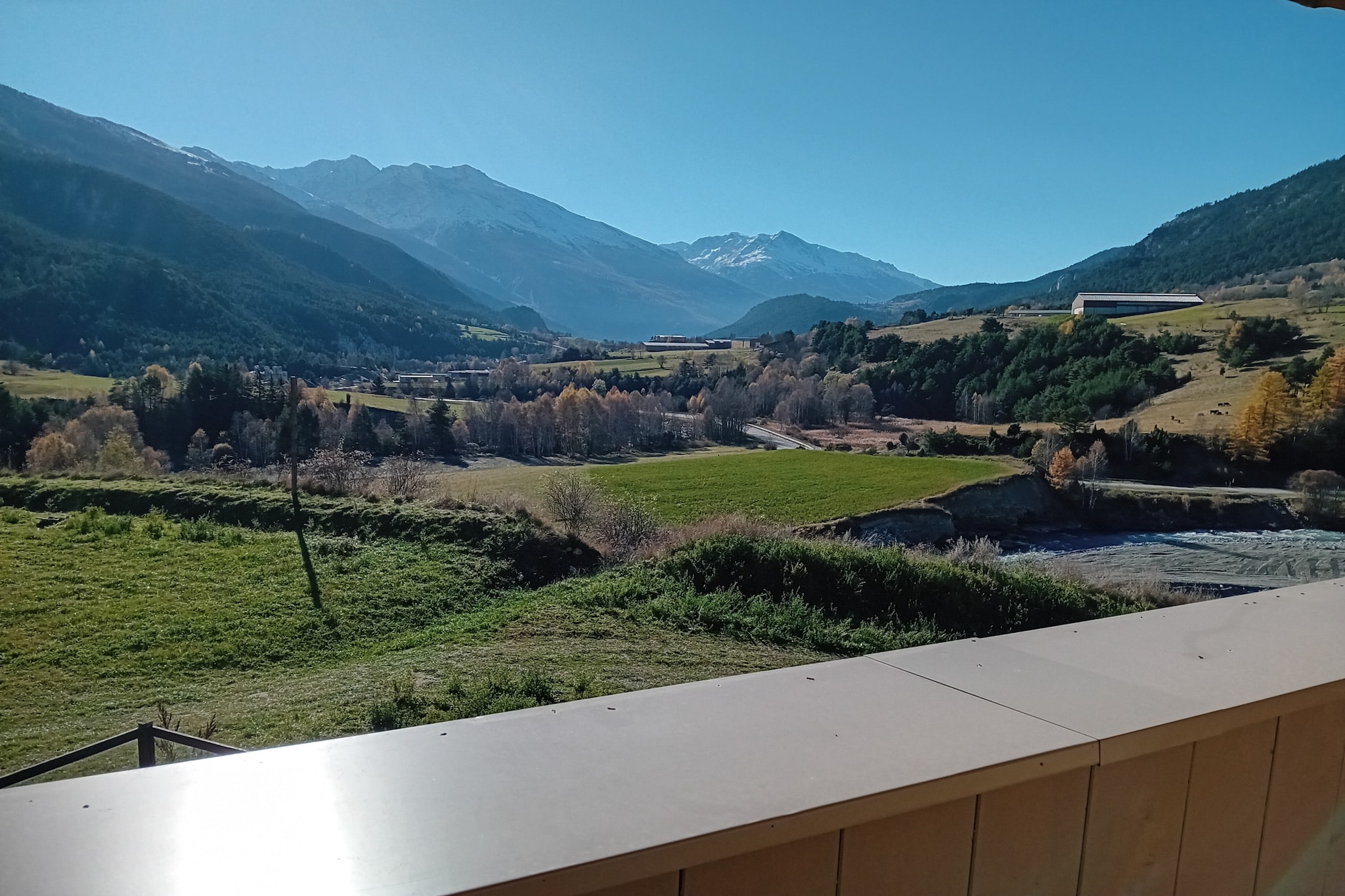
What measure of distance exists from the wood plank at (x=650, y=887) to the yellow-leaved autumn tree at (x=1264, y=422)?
1413 centimetres

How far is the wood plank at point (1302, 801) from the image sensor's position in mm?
917

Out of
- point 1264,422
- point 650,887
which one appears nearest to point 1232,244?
point 1264,422

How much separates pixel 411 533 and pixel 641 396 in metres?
6.65

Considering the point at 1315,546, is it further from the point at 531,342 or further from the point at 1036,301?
the point at 531,342

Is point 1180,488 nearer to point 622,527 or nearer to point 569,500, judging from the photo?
point 622,527

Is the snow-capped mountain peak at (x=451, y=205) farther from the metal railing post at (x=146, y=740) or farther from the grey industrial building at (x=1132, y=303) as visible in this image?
the metal railing post at (x=146, y=740)

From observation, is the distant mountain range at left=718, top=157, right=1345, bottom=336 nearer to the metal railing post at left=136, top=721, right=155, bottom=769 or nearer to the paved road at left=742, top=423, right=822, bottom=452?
the paved road at left=742, top=423, right=822, bottom=452

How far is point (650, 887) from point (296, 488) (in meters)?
8.42

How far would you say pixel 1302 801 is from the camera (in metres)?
0.95

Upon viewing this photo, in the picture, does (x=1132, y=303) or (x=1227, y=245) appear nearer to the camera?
(x=1132, y=303)

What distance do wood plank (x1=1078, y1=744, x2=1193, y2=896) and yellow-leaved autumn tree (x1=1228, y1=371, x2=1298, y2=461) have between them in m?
13.6

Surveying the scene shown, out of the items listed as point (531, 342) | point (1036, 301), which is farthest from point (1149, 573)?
point (531, 342)

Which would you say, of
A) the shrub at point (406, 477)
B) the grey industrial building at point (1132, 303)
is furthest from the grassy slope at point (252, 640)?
the grey industrial building at point (1132, 303)

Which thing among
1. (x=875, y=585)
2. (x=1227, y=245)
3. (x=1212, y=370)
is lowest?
(x=875, y=585)
